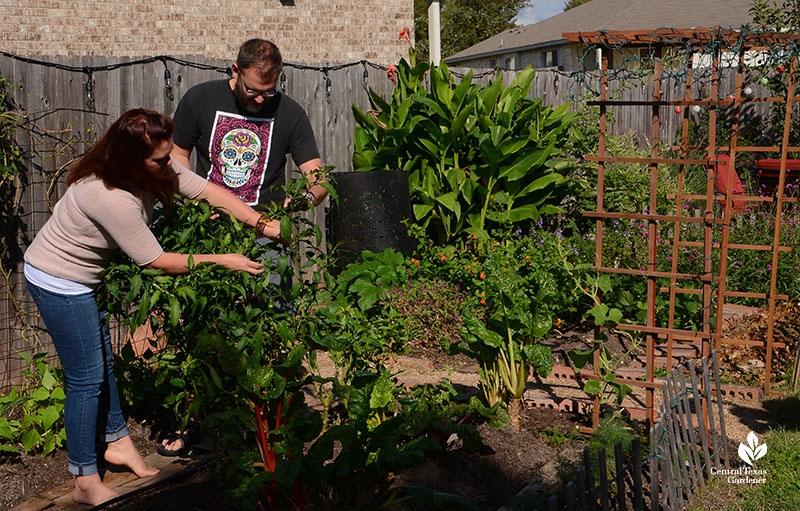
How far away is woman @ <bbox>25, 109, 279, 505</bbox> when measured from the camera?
9.39ft

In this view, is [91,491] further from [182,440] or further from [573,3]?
[573,3]

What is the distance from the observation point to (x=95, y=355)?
10.4ft

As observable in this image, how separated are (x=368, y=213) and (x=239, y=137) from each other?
2229mm

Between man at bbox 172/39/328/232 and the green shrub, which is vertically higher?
man at bbox 172/39/328/232

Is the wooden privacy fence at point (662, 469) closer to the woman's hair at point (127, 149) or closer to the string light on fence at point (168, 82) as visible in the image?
the woman's hair at point (127, 149)

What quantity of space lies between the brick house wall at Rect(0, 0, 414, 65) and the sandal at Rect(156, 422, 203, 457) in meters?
9.48

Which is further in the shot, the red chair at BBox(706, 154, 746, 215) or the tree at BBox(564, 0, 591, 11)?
the tree at BBox(564, 0, 591, 11)

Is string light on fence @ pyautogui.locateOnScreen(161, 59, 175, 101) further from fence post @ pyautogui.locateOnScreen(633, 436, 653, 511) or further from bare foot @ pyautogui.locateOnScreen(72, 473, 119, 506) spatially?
fence post @ pyautogui.locateOnScreen(633, 436, 653, 511)

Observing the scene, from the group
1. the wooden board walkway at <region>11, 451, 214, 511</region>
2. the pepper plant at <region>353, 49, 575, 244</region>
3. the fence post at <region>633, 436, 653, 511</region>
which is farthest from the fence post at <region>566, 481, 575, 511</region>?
the pepper plant at <region>353, 49, 575, 244</region>

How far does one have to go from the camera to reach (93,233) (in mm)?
2961

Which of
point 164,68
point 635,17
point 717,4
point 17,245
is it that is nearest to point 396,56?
point 635,17

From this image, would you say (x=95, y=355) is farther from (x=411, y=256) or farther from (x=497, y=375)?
(x=411, y=256)

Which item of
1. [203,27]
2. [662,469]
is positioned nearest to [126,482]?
[662,469]

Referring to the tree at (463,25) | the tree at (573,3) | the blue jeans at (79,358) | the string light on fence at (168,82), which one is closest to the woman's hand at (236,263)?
the blue jeans at (79,358)
